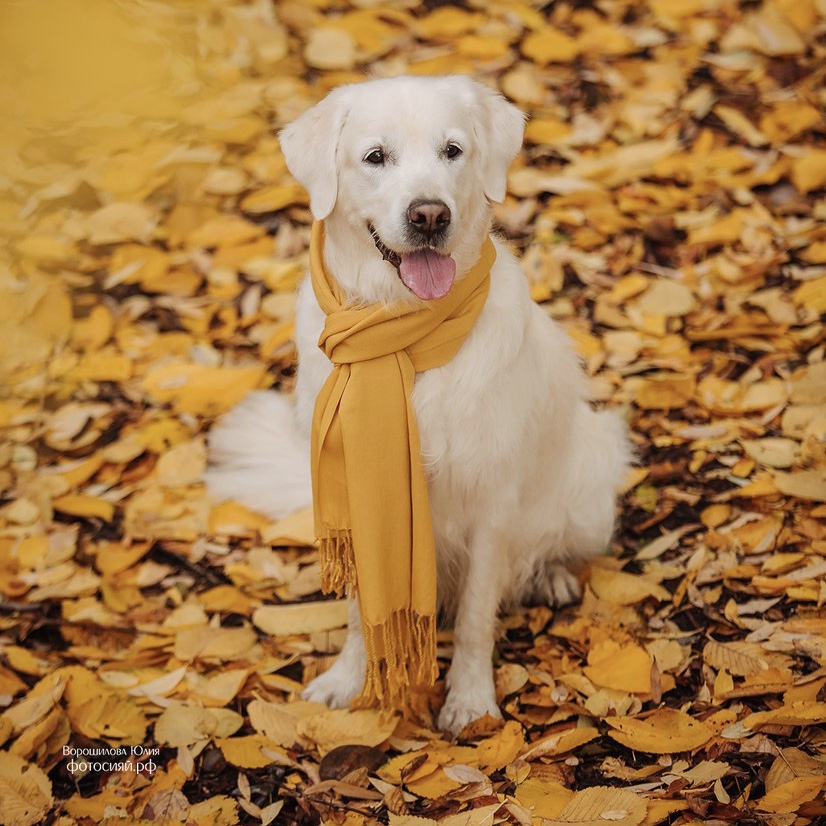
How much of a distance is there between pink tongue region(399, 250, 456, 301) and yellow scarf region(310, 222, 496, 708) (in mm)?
67

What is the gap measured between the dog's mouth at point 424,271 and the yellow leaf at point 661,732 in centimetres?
125

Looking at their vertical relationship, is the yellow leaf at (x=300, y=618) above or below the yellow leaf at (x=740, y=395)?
below

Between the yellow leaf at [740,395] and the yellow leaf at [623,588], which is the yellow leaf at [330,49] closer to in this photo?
the yellow leaf at [740,395]

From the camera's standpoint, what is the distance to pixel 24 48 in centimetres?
170

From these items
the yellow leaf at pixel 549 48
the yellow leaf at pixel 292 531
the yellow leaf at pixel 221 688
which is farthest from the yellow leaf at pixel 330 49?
the yellow leaf at pixel 221 688

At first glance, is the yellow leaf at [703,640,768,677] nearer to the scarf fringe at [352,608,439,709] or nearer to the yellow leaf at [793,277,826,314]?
the scarf fringe at [352,608,439,709]

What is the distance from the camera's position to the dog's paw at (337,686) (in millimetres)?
2965

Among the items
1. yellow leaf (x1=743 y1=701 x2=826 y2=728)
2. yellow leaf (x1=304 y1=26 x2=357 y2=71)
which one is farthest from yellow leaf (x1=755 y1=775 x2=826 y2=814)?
yellow leaf (x1=304 y1=26 x2=357 y2=71)

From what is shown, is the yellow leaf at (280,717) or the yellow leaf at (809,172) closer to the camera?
the yellow leaf at (280,717)

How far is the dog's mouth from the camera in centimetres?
248

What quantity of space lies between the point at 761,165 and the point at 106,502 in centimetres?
353

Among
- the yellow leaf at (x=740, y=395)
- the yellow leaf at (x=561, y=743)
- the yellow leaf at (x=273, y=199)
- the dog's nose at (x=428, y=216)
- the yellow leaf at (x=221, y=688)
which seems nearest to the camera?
the dog's nose at (x=428, y=216)

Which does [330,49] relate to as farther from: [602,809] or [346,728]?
[602,809]

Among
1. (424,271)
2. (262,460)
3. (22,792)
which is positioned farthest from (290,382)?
(22,792)
